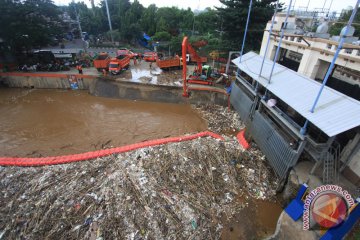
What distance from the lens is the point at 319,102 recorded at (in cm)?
678

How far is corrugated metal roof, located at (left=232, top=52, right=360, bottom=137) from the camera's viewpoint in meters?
5.75

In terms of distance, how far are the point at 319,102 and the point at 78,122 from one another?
14580 millimetres

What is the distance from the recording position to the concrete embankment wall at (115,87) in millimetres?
16016

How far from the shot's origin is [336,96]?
6719 mm

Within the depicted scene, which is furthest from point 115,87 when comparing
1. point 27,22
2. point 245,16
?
point 245,16

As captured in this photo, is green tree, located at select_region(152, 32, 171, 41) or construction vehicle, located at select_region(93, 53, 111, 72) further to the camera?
green tree, located at select_region(152, 32, 171, 41)

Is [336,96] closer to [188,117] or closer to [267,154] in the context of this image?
[267,154]

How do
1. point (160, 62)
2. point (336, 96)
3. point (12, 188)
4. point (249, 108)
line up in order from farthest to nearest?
point (160, 62), point (249, 108), point (12, 188), point (336, 96)

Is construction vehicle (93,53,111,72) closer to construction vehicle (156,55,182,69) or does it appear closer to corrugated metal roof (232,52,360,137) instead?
construction vehicle (156,55,182,69)

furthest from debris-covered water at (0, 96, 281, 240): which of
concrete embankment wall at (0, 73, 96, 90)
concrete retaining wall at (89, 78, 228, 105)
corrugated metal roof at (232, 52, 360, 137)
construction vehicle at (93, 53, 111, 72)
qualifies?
construction vehicle at (93, 53, 111, 72)

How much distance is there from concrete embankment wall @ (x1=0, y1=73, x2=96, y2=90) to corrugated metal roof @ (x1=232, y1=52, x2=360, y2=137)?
17.0 m

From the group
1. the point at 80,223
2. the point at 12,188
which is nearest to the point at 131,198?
the point at 80,223

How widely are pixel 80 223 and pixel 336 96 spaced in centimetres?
1024

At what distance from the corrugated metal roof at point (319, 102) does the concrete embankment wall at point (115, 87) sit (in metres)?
6.32
